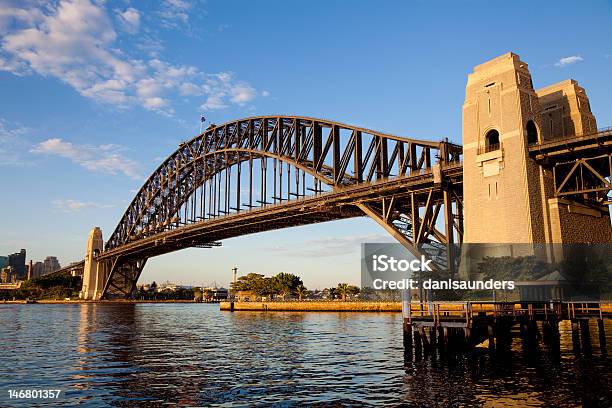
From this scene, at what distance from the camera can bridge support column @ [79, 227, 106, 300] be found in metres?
162

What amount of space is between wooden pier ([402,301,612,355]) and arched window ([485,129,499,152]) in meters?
19.5

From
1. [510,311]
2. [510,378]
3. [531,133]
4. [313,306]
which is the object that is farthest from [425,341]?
[313,306]

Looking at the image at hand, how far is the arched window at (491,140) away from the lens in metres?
48.8

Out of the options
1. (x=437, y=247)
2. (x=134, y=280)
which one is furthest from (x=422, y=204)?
(x=134, y=280)

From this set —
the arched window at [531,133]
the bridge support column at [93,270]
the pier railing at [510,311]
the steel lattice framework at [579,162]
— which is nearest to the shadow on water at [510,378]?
the pier railing at [510,311]

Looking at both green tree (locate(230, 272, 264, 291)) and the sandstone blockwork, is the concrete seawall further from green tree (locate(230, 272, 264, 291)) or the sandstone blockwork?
the sandstone blockwork

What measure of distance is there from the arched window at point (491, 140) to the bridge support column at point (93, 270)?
5445 inches

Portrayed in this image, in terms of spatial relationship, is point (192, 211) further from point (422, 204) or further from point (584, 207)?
point (584, 207)

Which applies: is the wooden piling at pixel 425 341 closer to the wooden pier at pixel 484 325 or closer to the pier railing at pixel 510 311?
the wooden pier at pixel 484 325

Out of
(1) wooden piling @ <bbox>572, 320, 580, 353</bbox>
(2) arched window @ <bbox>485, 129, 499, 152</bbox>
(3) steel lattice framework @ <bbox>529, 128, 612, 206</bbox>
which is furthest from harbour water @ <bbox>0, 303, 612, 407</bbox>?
(2) arched window @ <bbox>485, 129, 499, 152</bbox>

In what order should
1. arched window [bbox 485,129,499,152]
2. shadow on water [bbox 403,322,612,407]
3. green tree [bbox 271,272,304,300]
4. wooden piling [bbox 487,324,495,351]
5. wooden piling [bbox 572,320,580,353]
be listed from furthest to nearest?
green tree [bbox 271,272,304,300] → arched window [bbox 485,129,499,152] → wooden piling [bbox 572,320,580,353] → wooden piling [bbox 487,324,495,351] → shadow on water [bbox 403,322,612,407]

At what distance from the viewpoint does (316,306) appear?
9969 centimetres

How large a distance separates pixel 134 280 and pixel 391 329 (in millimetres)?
125866

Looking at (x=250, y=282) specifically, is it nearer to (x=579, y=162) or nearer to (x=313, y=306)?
(x=313, y=306)
